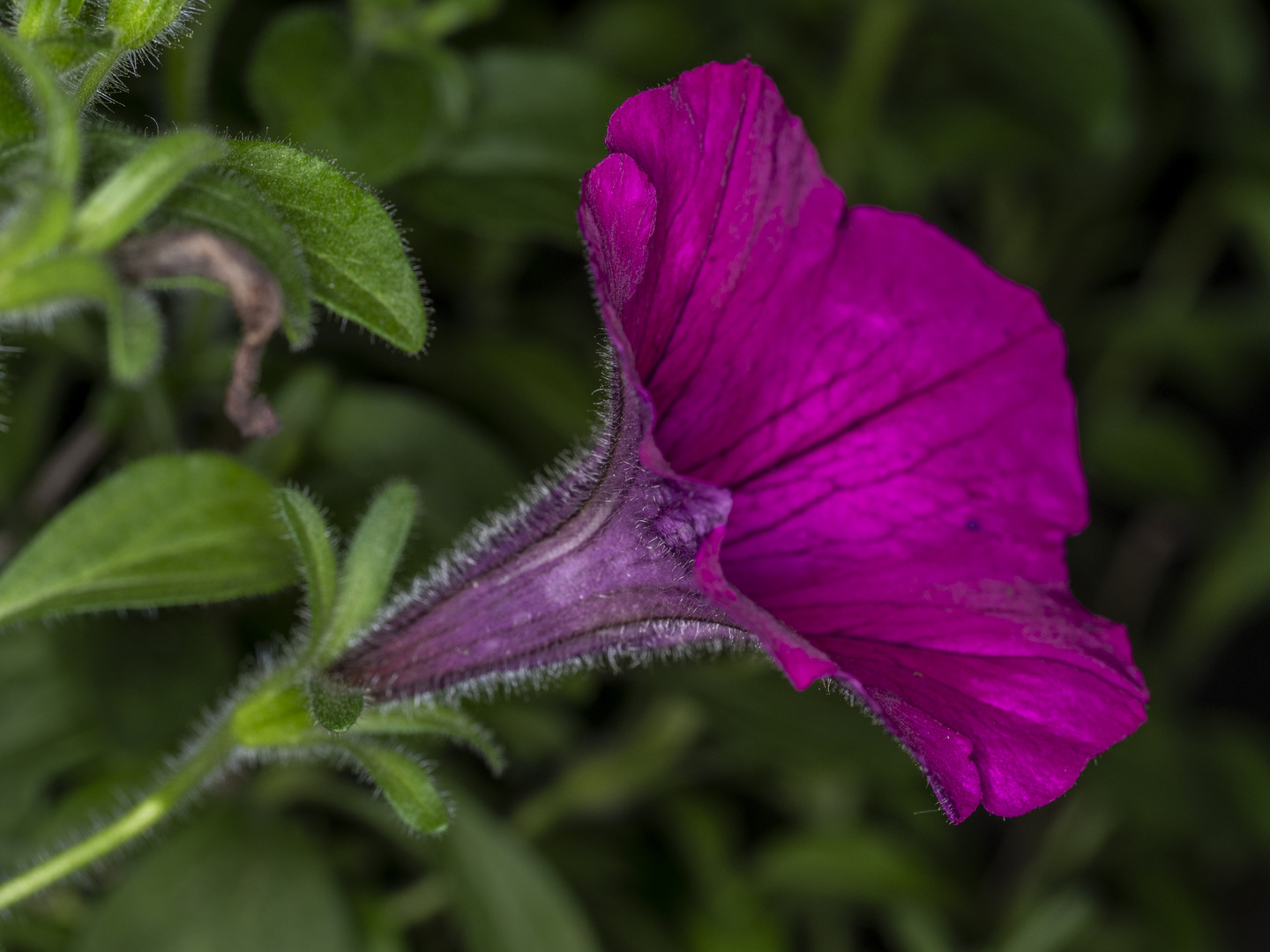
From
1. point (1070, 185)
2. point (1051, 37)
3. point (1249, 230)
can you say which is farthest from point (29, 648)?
point (1249, 230)

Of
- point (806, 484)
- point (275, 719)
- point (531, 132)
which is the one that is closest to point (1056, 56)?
point (531, 132)

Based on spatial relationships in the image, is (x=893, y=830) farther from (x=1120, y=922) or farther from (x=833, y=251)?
(x=833, y=251)

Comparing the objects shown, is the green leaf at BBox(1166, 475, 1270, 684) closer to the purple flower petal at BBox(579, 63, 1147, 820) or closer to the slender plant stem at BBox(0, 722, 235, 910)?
the purple flower petal at BBox(579, 63, 1147, 820)

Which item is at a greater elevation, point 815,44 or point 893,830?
point 815,44

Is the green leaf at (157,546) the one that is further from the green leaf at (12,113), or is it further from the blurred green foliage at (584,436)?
the green leaf at (12,113)

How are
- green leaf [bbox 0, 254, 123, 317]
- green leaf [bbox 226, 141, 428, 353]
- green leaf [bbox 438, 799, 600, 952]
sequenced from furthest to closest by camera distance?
green leaf [bbox 438, 799, 600, 952] < green leaf [bbox 226, 141, 428, 353] < green leaf [bbox 0, 254, 123, 317]

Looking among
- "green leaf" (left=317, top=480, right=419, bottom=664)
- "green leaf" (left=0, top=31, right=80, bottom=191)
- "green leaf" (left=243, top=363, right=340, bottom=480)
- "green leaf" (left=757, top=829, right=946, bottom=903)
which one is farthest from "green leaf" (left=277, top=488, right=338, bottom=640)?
"green leaf" (left=757, top=829, right=946, bottom=903)

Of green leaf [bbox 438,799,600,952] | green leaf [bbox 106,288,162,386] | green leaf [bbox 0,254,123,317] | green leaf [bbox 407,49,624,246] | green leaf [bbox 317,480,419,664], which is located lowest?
green leaf [bbox 438,799,600,952]

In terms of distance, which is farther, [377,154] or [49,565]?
[377,154]
